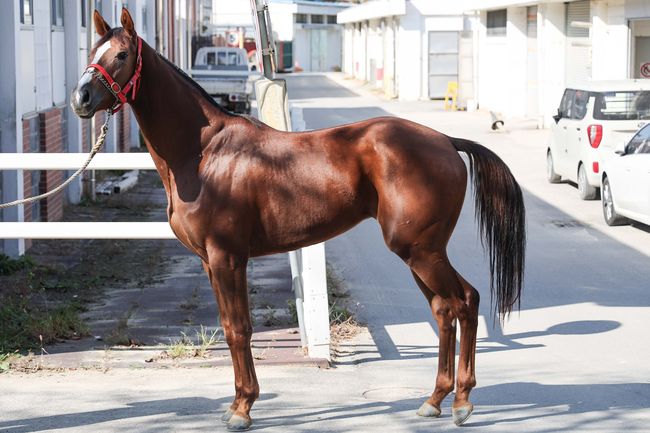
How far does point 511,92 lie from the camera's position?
39.1 meters

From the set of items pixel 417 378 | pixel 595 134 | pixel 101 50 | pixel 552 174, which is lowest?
pixel 417 378

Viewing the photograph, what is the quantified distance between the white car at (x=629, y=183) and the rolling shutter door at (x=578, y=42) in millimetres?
15979

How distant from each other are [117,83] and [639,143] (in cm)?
1051

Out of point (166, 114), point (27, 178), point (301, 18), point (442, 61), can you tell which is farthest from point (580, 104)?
point (301, 18)

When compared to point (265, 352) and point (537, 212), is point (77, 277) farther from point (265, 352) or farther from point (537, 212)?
point (537, 212)

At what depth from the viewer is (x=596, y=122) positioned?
18.7m

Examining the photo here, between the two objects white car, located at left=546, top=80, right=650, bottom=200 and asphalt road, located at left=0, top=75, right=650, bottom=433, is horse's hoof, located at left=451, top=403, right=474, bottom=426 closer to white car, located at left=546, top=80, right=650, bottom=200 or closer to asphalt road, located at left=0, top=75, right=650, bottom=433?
asphalt road, located at left=0, top=75, right=650, bottom=433

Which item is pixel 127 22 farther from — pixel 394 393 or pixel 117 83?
pixel 394 393

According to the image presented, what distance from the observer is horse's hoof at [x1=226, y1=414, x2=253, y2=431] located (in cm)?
688

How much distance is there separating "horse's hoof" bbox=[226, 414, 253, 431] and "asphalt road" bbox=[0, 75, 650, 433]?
0.11 m

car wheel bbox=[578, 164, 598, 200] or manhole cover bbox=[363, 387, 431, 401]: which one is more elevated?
car wheel bbox=[578, 164, 598, 200]

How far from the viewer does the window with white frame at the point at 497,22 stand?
134ft

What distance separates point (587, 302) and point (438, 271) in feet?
15.0

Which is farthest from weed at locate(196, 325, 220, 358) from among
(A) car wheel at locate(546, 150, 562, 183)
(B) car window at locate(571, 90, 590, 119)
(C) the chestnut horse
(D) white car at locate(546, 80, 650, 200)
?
(A) car wheel at locate(546, 150, 562, 183)
